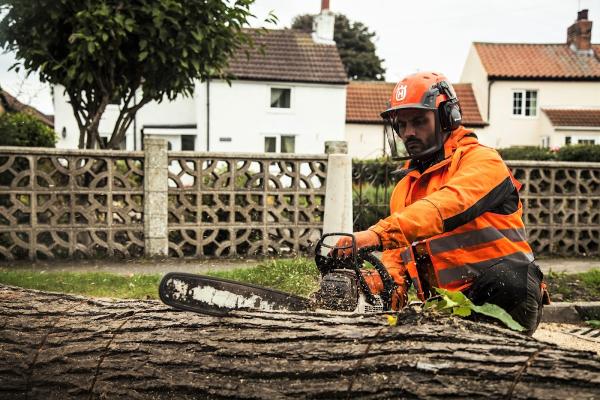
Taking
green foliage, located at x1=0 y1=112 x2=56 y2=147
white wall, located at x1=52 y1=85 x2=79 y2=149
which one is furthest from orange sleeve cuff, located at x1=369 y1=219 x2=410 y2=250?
white wall, located at x1=52 y1=85 x2=79 y2=149

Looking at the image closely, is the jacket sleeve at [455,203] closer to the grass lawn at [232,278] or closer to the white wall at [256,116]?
the grass lawn at [232,278]

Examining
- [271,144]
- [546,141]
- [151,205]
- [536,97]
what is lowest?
[151,205]

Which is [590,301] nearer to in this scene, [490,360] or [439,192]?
[439,192]

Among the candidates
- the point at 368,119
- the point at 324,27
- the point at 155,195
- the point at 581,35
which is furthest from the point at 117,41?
the point at 581,35

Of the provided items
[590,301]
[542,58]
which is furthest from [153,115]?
[590,301]

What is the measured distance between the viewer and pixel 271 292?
262 cm

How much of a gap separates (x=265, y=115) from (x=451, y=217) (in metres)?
25.4

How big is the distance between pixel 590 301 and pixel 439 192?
4941mm

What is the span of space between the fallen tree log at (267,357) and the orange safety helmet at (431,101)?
3.63ft

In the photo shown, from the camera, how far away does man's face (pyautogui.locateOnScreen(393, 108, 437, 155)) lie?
298 cm

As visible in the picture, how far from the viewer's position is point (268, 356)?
226 centimetres

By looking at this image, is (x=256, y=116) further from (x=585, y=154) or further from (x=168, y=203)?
(x=168, y=203)

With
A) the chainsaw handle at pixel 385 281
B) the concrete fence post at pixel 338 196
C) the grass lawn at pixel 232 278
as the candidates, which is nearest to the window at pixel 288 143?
the concrete fence post at pixel 338 196

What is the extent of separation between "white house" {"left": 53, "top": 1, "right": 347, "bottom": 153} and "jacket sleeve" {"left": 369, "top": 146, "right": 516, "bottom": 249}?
80.4ft
